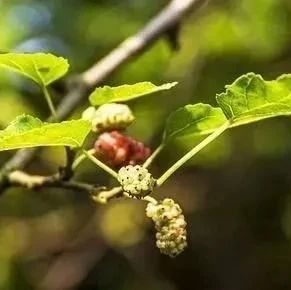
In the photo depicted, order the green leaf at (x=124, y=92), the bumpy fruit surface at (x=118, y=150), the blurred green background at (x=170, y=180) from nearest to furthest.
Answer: the green leaf at (x=124, y=92), the bumpy fruit surface at (x=118, y=150), the blurred green background at (x=170, y=180)

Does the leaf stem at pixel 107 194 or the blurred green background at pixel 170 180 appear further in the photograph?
the blurred green background at pixel 170 180

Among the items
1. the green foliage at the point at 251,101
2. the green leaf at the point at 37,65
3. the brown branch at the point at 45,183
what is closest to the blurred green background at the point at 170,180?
the brown branch at the point at 45,183

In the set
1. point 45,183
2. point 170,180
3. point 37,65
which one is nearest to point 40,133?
point 37,65

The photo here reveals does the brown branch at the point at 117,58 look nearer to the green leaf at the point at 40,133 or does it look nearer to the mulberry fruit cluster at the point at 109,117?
the mulberry fruit cluster at the point at 109,117

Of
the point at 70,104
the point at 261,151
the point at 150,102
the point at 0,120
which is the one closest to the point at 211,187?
the point at 261,151

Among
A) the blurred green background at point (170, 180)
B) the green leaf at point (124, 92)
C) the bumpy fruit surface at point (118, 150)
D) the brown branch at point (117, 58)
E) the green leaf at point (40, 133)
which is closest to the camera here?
the green leaf at point (40, 133)

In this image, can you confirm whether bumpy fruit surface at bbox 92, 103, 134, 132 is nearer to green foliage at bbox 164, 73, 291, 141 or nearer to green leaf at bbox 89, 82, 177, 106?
green leaf at bbox 89, 82, 177, 106

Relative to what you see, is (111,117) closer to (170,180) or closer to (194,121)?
(194,121)
